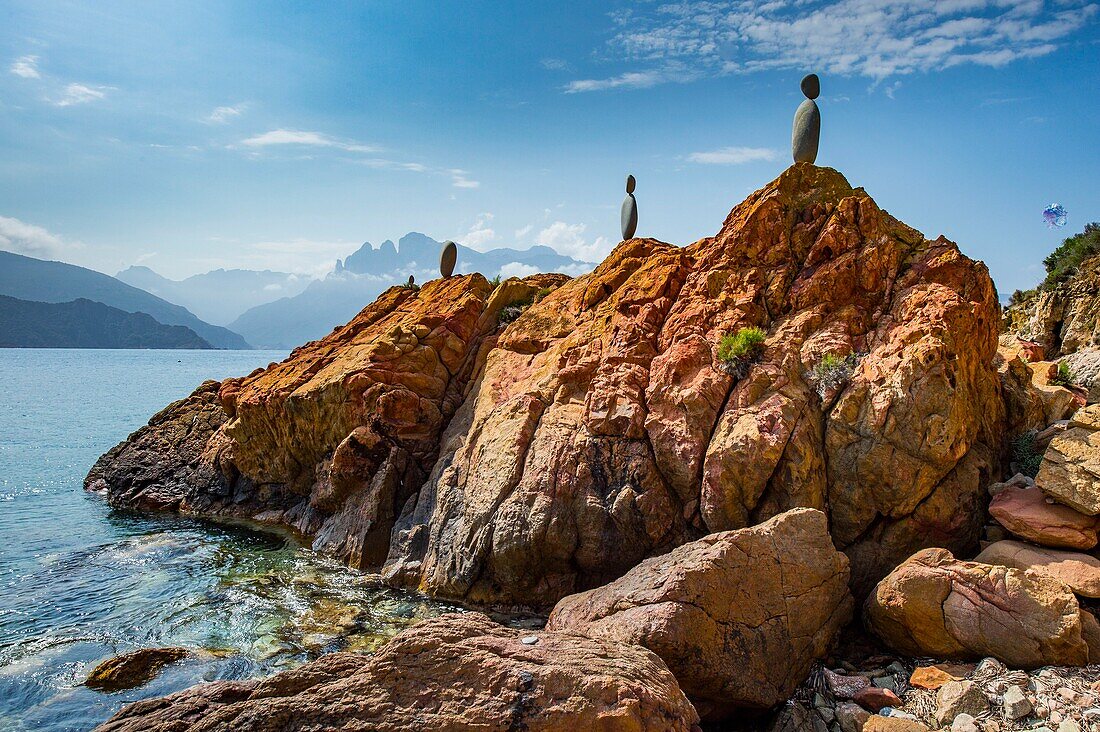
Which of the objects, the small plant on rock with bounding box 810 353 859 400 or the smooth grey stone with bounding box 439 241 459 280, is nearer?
the small plant on rock with bounding box 810 353 859 400

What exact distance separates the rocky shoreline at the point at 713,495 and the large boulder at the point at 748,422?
69 millimetres

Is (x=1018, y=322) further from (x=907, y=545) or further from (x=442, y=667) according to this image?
(x=442, y=667)

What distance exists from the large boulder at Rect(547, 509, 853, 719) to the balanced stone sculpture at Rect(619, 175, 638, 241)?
14.8 metres

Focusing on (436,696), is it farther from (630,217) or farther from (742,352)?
(630,217)

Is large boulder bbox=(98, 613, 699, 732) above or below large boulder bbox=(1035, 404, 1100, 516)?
below

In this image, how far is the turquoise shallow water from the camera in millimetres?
11664

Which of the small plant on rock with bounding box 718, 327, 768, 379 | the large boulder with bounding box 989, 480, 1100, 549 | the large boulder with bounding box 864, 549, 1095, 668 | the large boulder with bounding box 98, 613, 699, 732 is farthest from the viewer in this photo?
the small plant on rock with bounding box 718, 327, 768, 379

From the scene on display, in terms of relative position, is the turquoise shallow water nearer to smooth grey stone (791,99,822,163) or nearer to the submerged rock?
the submerged rock

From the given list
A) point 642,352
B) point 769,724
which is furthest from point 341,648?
point 642,352

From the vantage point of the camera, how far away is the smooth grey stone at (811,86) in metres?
17.5

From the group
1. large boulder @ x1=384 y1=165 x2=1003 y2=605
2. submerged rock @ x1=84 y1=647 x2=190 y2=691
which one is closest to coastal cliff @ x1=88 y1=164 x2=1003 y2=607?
large boulder @ x1=384 y1=165 x2=1003 y2=605

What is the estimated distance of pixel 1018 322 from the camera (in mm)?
32656

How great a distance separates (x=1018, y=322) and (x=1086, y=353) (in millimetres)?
11014

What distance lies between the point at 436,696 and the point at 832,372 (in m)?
10.5
